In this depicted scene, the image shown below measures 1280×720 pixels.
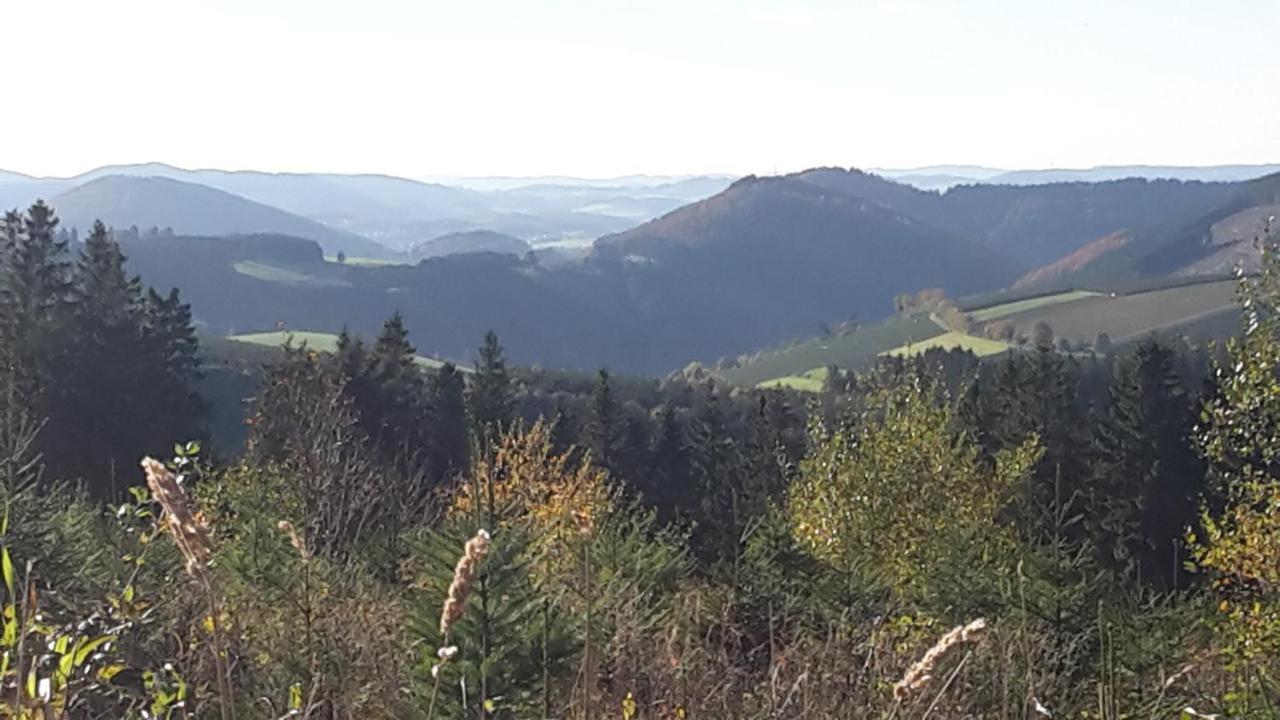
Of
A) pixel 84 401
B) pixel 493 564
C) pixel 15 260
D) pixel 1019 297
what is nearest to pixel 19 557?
pixel 493 564

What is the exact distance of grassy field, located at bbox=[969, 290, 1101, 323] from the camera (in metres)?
154

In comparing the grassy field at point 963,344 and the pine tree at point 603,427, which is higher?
the pine tree at point 603,427

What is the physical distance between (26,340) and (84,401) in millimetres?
2547

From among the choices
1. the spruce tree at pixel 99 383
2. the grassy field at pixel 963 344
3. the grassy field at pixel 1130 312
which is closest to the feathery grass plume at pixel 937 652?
the spruce tree at pixel 99 383

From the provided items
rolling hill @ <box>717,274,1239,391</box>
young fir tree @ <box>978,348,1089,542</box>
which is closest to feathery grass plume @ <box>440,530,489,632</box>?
young fir tree @ <box>978,348,1089,542</box>

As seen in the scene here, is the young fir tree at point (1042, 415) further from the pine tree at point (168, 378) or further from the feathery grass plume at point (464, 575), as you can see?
the feathery grass plume at point (464, 575)

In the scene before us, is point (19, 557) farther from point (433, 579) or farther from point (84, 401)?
point (84, 401)

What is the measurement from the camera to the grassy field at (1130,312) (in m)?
138

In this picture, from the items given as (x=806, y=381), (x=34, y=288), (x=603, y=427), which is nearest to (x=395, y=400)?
(x=603, y=427)

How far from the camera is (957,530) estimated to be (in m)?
11.9

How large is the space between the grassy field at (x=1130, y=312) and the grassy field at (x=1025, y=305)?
1.40 m

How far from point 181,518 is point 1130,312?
6224 inches

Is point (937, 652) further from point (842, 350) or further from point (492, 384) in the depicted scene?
point (842, 350)

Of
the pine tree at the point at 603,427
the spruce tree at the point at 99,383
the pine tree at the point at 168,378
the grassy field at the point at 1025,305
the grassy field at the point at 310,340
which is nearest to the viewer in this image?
the spruce tree at the point at 99,383
